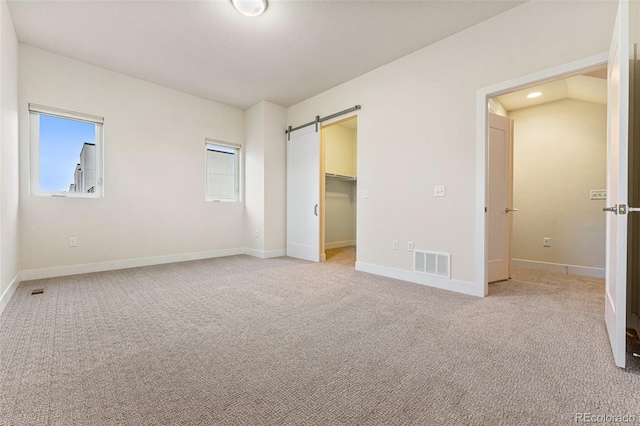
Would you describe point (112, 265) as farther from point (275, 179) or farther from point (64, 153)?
point (275, 179)

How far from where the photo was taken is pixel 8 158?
9.15 ft

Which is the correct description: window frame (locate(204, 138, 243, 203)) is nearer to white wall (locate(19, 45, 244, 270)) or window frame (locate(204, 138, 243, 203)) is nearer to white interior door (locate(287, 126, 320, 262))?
white wall (locate(19, 45, 244, 270))

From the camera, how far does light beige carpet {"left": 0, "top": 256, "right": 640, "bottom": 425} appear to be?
1240 millimetres

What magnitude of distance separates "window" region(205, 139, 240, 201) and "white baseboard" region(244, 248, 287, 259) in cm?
113

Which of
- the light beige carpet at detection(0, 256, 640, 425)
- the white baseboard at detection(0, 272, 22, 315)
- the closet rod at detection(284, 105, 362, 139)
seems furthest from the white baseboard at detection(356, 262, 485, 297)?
the white baseboard at detection(0, 272, 22, 315)

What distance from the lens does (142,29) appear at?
3086mm

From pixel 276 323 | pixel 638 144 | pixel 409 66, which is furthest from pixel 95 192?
pixel 638 144

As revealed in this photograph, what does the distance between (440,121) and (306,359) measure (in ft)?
9.78

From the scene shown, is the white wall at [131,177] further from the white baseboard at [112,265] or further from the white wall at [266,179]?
the white wall at [266,179]

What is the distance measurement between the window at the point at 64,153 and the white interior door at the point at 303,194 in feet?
9.99

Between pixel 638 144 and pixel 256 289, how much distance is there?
3663 millimetres

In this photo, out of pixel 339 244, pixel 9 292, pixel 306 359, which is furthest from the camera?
pixel 339 244

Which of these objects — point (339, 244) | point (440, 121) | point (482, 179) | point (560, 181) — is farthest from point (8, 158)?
point (560, 181)

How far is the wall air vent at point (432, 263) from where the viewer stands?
10.5 ft
